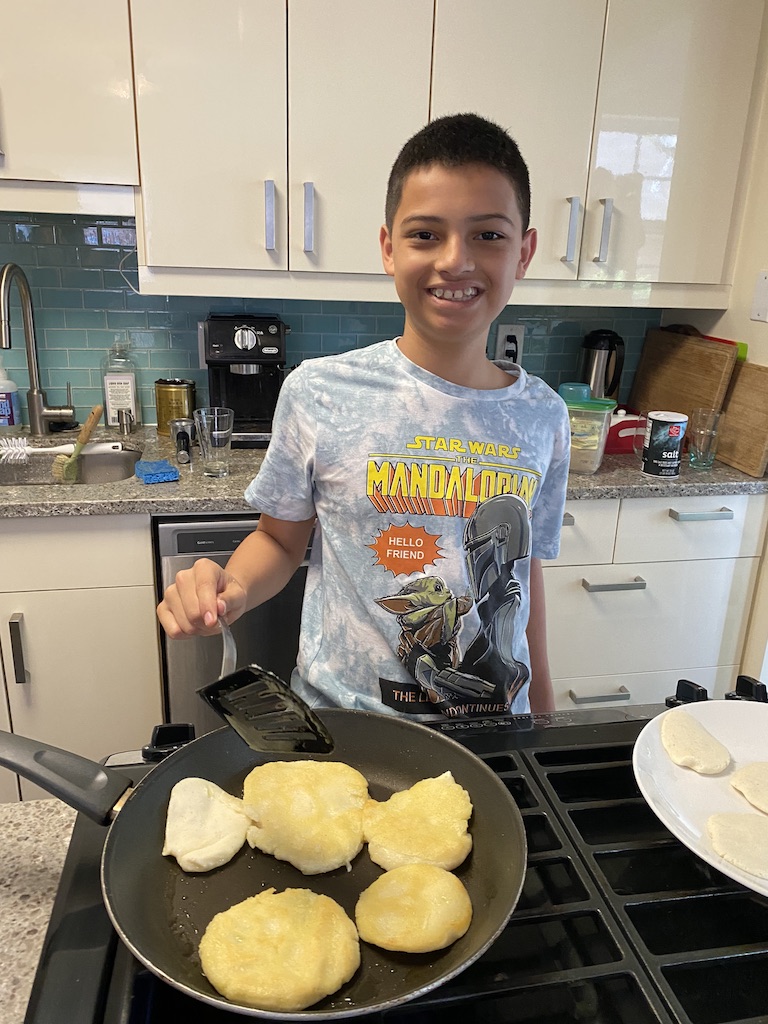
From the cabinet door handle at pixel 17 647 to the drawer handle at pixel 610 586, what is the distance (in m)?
1.38

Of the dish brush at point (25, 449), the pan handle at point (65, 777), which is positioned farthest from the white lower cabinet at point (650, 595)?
the pan handle at point (65, 777)

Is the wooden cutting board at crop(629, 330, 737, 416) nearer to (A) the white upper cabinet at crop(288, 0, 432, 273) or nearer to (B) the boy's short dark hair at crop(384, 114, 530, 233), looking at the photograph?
(A) the white upper cabinet at crop(288, 0, 432, 273)

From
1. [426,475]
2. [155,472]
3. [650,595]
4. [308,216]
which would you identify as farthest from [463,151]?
[650,595]

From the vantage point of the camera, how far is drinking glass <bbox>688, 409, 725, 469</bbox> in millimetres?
2066

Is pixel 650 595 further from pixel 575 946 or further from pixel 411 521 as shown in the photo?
pixel 575 946

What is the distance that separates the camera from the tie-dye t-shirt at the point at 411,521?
3.17 feet

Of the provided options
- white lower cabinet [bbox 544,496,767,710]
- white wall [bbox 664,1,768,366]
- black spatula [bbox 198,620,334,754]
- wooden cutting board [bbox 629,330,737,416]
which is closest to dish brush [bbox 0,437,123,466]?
white lower cabinet [bbox 544,496,767,710]

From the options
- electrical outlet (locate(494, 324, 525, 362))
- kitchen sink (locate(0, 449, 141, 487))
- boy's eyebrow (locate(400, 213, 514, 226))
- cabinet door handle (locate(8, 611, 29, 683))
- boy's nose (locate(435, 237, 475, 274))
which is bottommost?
cabinet door handle (locate(8, 611, 29, 683))

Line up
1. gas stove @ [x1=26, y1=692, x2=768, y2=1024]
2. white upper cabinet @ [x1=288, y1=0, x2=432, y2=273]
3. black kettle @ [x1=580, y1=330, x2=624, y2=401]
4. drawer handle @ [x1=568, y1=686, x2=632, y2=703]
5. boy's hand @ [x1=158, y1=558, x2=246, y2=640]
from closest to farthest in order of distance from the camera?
gas stove @ [x1=26, y1=692, x2=768, y2=1024] < boy's hand @ [x1=158, y1=558, x2=246, y2=640] < white upper cabinet @ [x1=288, y1=0, x2=432, y2=273] < drawer handle @ [x1=568, y1=686, x2=632, y2=703] < black kettle @ [x1=580, y1=330, x2=624, y2=401]

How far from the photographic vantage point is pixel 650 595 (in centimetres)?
204

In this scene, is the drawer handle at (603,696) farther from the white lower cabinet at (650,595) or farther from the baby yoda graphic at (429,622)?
the baby yoda graphic at (429,622)

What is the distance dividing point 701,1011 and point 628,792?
0.75 ft

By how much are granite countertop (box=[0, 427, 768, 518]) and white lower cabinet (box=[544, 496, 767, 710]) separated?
0.05 metres

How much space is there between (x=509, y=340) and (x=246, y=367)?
85 centimetres
